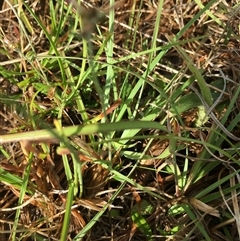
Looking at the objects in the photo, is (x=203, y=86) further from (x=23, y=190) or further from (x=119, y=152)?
(x=23, y=190)

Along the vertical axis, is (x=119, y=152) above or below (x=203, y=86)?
below

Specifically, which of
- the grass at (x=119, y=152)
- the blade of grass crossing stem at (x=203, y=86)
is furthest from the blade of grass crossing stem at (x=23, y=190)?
the blade of grass crossing stem at (x=203, y=86)

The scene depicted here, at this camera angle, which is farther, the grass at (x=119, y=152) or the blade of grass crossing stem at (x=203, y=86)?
the grass at (x=119, y=152)

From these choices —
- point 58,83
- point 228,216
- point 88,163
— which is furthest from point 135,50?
point 228,216

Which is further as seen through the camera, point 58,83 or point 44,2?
point 44,2

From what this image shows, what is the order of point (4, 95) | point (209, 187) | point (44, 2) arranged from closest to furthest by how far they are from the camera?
point (209, 187)
point (4, 95)
point (44, 2)

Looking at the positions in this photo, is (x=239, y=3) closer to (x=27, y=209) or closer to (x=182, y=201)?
(x=182, y=201)

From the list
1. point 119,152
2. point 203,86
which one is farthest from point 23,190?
point 203,86

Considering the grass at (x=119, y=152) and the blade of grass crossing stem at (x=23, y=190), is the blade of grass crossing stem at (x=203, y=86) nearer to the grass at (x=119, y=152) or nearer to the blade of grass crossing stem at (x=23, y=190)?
the grass at (x=119, y=152)

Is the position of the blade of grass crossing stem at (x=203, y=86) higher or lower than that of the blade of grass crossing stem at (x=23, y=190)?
higher

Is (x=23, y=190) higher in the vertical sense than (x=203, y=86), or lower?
lower

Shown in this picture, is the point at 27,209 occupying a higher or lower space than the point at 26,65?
lower
